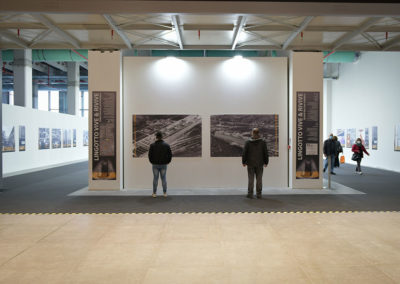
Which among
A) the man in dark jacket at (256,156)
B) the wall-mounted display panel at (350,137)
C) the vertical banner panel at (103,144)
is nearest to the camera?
the man in dark jacket at (256,156)

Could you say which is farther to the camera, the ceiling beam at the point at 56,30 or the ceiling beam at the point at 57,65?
the ceiling beam at the point at 57,65

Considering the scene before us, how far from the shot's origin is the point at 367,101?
1530 cm

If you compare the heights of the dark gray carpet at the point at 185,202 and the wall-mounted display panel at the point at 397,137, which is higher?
the wall-mounted display panel at the point at 397,137

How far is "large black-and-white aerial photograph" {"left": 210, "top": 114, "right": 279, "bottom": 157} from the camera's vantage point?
8953mm

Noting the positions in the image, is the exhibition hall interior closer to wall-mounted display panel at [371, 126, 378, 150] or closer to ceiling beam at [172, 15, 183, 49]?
ceiling beam at [172, 15, 183, 49]

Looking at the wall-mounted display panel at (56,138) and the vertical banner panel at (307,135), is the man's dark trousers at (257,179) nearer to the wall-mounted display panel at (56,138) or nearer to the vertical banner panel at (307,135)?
the vertical banner panel at (307,135)

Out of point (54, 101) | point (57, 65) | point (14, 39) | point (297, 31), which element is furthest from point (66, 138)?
point (54, 101)

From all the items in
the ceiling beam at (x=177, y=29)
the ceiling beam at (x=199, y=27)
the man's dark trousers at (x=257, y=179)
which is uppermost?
the ceiling beam at (x=199, y=27)

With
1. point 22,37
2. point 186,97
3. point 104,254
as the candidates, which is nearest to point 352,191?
point 186,97

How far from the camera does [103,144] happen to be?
27.9ft

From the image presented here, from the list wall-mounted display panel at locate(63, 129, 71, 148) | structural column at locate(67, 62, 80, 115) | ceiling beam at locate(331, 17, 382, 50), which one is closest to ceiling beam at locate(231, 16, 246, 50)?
ceiling beam at locate(331, 17, 382, 50)

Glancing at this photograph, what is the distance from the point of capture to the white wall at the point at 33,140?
12.5m

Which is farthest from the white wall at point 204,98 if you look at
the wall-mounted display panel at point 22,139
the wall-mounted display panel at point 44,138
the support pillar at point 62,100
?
the support pillar at point 62,100

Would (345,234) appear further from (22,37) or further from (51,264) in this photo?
(22,37)
